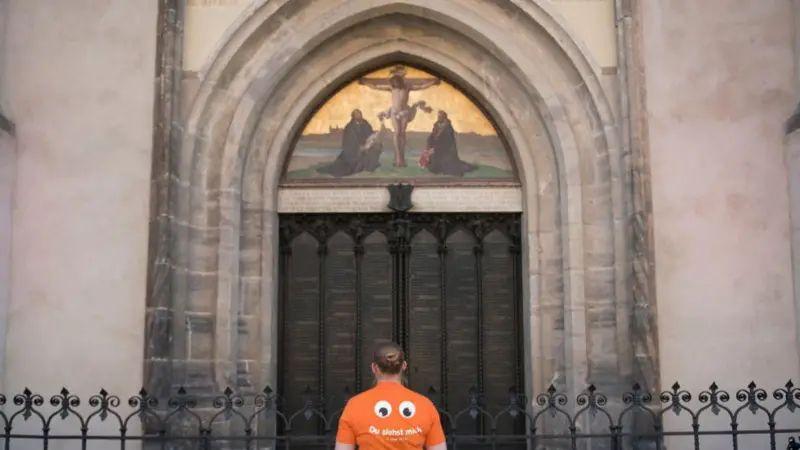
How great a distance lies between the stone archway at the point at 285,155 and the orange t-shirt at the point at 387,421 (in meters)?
3.74

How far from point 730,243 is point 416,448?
4.97 metres

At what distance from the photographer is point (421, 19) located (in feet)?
33.4

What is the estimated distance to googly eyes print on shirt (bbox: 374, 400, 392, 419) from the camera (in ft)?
17.7

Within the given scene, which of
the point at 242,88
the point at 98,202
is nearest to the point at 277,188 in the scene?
the point at 242,88

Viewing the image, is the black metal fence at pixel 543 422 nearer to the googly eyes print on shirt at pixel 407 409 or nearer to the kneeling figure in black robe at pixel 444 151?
the kneeling figure in black robe at pixel 444 151

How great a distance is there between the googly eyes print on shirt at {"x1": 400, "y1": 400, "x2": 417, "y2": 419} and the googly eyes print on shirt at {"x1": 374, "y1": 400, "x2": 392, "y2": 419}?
0.06 meters

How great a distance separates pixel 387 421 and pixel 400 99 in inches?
224

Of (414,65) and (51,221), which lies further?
(414,65)

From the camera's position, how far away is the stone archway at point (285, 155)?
916cm

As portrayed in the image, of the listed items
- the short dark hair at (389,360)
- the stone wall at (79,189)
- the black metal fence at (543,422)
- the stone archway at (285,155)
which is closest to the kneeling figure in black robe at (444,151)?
the stone archway at (285,155)

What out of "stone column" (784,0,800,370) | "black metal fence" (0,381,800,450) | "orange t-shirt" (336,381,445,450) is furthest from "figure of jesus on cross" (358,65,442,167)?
"orange t-shirt" (336,381,445,450)

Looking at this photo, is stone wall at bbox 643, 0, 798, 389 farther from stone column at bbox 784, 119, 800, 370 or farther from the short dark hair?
the short dark hair

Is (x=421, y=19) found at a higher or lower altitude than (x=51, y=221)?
higher

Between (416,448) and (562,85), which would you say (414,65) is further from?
(416,448)
